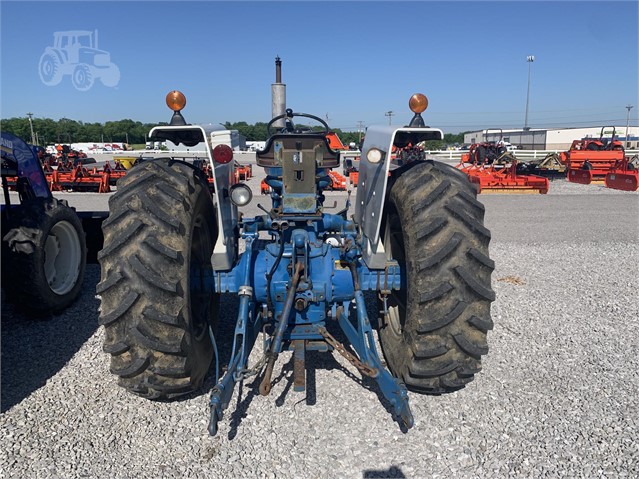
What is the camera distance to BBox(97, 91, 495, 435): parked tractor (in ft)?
8.88

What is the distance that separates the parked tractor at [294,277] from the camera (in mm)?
2707

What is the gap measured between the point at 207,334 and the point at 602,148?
70.3 ft

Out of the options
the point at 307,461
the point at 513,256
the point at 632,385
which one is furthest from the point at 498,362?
the point at 513,256

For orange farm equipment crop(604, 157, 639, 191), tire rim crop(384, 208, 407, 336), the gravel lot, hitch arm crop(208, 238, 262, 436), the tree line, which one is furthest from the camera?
the tree line

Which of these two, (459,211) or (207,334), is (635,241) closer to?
(459,211)

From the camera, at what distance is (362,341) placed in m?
2.99

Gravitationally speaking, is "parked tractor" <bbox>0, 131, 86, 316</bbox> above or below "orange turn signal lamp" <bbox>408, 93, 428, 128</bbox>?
below

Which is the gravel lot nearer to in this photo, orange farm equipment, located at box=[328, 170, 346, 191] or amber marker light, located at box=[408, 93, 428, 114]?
amber marker light, located at box=[408, 93, 428, 114]

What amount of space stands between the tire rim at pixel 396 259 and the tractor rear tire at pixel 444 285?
595 mm

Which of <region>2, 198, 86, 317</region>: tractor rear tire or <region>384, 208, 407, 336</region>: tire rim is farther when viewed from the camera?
<region>2, 198, 86, 317</region>: tractor rear tire

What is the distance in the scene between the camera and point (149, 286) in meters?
2.67

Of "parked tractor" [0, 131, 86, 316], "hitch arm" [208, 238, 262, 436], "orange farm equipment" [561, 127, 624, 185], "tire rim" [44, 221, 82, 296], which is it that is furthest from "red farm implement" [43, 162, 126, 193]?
"orange farm equipment" [561, 127, 624, 185]

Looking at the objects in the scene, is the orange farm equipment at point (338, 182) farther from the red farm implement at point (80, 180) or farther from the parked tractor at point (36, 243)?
the parked tractor at point (36, 243)

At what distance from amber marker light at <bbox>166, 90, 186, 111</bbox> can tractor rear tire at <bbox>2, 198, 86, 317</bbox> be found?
203 cm
